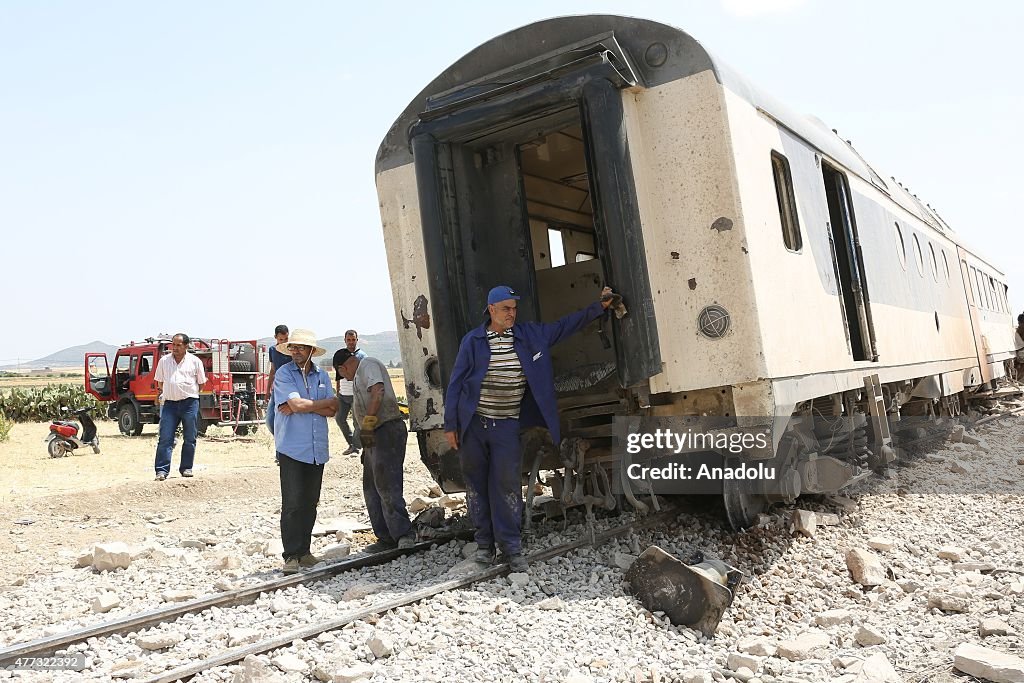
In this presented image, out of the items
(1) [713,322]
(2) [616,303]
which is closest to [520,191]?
(2) [616,303]

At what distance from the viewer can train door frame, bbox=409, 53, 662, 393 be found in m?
5.27

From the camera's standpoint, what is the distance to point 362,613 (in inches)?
174

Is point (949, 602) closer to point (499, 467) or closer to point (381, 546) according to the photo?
point (499, 467)

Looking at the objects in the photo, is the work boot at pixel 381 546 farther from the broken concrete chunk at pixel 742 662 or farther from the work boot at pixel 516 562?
the broken concrete chunk at pixel 742 662

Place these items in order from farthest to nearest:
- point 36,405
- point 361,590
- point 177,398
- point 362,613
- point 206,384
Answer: point 36,405, point 206,384, point 177,398, point 361,590, point 362,613

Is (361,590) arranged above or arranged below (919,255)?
below

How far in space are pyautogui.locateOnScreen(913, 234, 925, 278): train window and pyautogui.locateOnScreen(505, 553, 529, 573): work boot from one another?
6.95 metres

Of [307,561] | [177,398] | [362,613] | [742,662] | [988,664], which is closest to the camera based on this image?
[988,664]

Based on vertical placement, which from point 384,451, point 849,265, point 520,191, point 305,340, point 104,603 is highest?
point 520,191

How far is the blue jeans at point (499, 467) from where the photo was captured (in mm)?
5570

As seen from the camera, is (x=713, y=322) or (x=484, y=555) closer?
(x=713, y=322)

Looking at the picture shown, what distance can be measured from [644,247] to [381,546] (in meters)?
3.00

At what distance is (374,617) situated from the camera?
4414mm

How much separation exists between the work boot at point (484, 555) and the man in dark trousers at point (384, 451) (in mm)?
813
